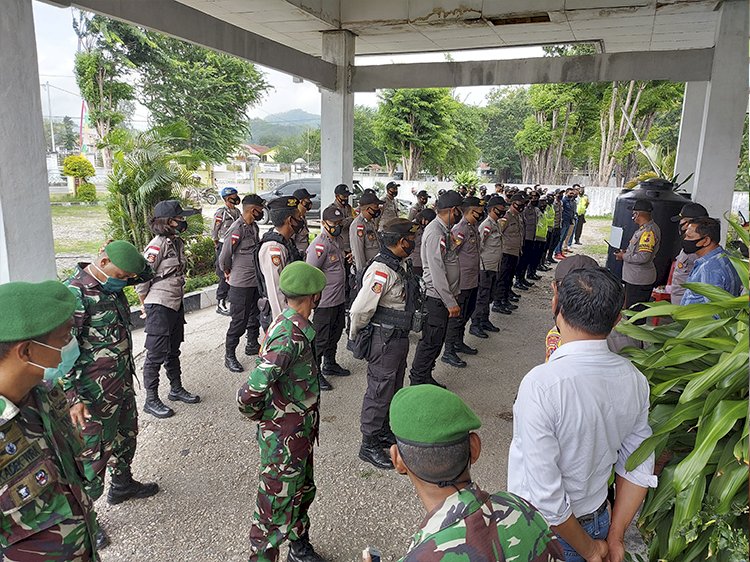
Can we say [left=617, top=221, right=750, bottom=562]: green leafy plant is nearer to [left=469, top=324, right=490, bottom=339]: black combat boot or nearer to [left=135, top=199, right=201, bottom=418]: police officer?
[left=135, top=199, right=201, bottom=418]: police officer

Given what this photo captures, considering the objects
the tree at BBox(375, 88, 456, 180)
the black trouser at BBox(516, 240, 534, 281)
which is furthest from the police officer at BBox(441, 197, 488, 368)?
the tree at BBox(375, 88, 456, 180)

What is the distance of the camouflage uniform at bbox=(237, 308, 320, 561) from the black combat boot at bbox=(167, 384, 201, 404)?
2230 millimetres

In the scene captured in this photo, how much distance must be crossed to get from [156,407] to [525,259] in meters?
7.41

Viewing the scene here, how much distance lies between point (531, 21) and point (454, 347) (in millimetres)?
5177

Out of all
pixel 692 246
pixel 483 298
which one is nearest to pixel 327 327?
pixel 483 298

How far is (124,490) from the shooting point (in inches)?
122

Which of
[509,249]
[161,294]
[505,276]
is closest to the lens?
[161,294]

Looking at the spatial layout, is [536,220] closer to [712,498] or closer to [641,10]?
[641,10]

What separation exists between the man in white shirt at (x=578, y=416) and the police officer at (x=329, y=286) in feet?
10.8

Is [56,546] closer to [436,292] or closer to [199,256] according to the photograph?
[436,292]

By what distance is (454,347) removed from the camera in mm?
5727

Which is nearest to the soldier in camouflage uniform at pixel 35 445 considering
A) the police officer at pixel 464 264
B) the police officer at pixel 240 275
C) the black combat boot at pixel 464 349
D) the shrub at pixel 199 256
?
the police officer at pixel 240 275

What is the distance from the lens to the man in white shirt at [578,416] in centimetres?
153

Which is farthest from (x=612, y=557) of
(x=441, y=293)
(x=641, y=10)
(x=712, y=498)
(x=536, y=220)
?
(x=536, y=220)
